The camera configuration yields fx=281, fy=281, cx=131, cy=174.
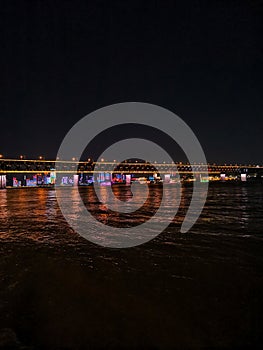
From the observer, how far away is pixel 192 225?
17.0m

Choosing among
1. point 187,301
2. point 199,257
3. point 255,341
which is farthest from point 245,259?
point 255,341

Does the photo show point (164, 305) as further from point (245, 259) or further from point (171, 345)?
point (245, 259)

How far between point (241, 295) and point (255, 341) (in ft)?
5.76

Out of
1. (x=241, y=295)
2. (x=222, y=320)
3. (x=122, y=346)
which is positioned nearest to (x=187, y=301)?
(x=222, y=320)

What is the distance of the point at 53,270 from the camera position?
865 cm

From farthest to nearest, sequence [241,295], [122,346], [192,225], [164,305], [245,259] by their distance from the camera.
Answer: [192,225] → [245,259] → [241,295] → [164,305] → [122,346]

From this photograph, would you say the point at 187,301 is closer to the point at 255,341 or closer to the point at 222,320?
the point at 222,320

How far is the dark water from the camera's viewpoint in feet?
16.3

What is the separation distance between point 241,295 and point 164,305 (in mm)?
1890

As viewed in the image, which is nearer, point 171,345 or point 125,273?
point 171,345

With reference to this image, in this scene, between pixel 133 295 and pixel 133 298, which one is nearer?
pixel 133 298

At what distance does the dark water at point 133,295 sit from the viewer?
4957mm

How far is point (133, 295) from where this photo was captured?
6609 millimetres

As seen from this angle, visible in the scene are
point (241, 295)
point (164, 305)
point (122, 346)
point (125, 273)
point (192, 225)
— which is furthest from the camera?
point (192, 225)
